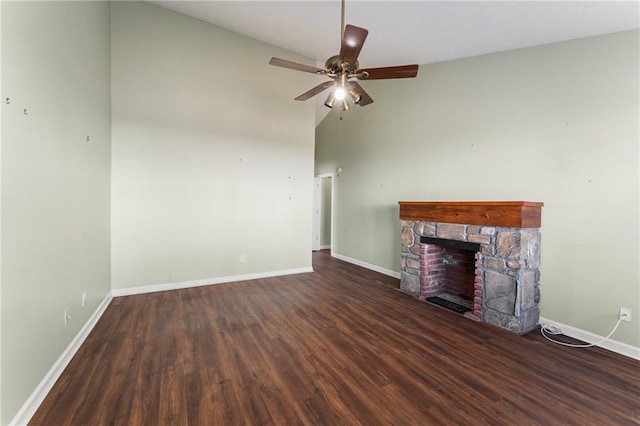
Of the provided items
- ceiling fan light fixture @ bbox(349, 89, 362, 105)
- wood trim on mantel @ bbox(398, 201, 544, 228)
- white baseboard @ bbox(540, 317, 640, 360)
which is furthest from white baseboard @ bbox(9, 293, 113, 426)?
white baseboard @ bbox(540, 317, 640, 360)

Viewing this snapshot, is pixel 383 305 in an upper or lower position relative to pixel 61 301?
lower

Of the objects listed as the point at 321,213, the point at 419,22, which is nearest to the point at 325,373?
the point at 419,22

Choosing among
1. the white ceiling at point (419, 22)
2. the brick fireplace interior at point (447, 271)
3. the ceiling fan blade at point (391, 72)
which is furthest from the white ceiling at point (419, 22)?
the brick fireplace interior at point (447, 271)

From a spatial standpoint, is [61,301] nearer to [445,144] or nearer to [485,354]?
[485,354]

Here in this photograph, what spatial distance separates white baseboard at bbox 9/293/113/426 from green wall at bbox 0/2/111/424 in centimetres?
5

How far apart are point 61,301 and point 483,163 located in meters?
4.69

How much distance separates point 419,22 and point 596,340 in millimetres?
3924

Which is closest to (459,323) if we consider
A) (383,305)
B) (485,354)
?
(485,354)

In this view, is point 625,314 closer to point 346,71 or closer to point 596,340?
point 596,340

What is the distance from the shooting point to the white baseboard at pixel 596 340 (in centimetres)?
246

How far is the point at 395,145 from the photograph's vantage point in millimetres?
4918

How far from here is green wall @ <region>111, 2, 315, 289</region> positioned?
144 inches

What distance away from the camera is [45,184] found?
1851 mm

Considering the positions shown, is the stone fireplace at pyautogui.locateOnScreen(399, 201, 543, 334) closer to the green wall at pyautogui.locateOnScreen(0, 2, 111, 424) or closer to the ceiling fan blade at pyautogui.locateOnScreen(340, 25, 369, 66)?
the ceiling fan blade at pyautogui.locateOnScreen(340, 25, 369, 66)
